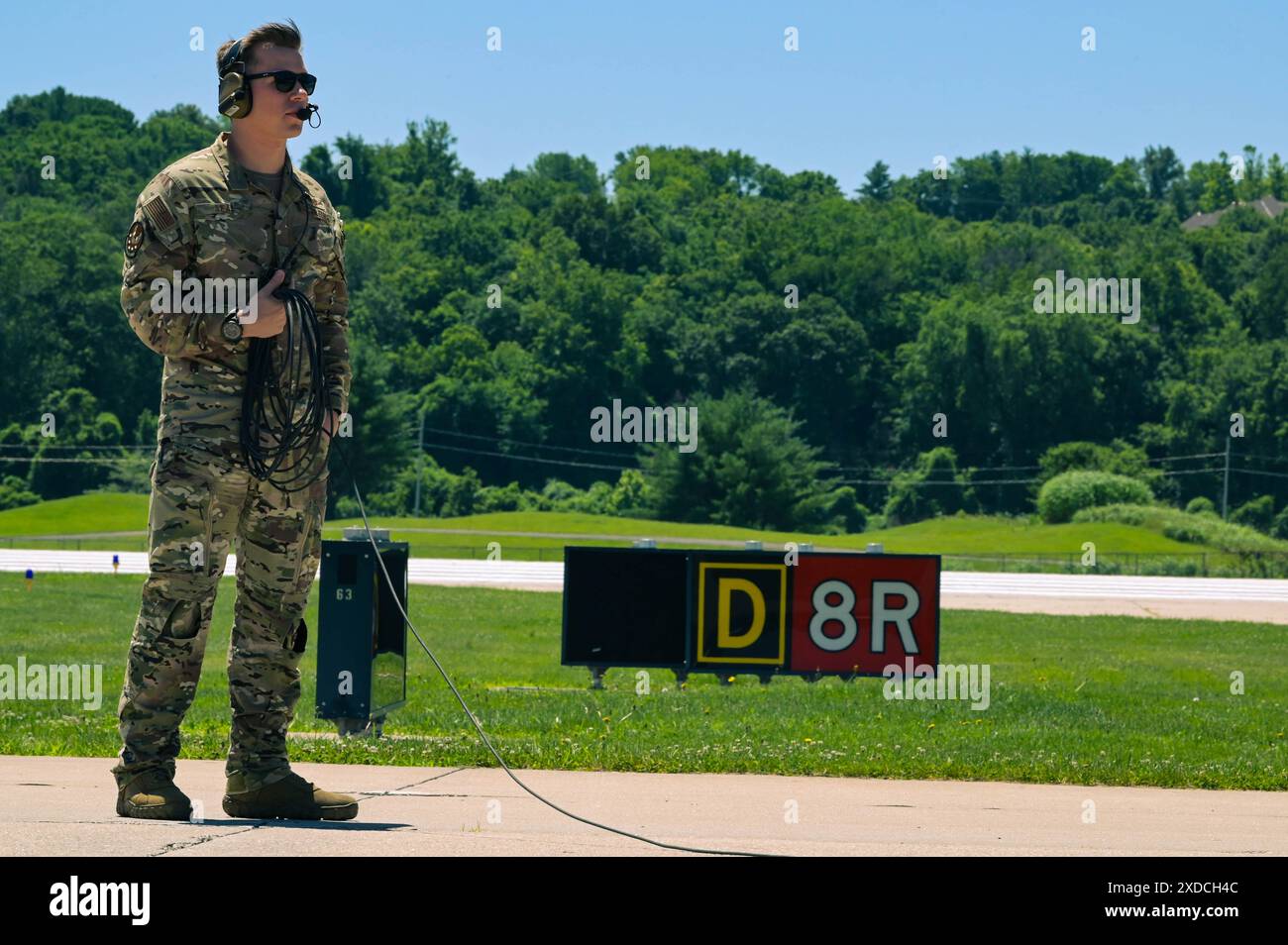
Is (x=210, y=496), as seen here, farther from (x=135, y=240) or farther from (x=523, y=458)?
(x=523, y=458)

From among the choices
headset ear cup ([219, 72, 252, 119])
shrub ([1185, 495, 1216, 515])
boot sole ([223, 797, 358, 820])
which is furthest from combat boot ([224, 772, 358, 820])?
shrub ([1185, 495, 1216, 515])

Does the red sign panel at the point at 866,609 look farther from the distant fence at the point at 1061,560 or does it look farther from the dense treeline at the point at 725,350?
the dense treeline at the point at 725,350

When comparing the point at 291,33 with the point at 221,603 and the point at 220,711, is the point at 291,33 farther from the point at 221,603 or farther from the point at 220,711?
the point at 221,603

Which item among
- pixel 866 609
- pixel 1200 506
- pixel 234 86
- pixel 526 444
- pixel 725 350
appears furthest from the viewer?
pixel 725 350

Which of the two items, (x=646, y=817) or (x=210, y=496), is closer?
(x=210, y=496)

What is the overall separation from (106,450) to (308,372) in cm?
10931

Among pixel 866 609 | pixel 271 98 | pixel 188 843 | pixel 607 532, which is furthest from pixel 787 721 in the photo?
pixel 607 532

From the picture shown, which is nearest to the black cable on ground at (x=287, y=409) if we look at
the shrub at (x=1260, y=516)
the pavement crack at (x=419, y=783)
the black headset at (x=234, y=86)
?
the black headset at (x=234, y=86)

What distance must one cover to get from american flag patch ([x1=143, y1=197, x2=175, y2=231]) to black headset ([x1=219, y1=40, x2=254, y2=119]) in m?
0.44

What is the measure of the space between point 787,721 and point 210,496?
21.7 feet

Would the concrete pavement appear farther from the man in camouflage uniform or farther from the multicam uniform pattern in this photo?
the multicam uniform pattern

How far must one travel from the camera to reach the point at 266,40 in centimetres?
665

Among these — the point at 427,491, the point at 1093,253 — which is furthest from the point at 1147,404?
the point at 427,491
